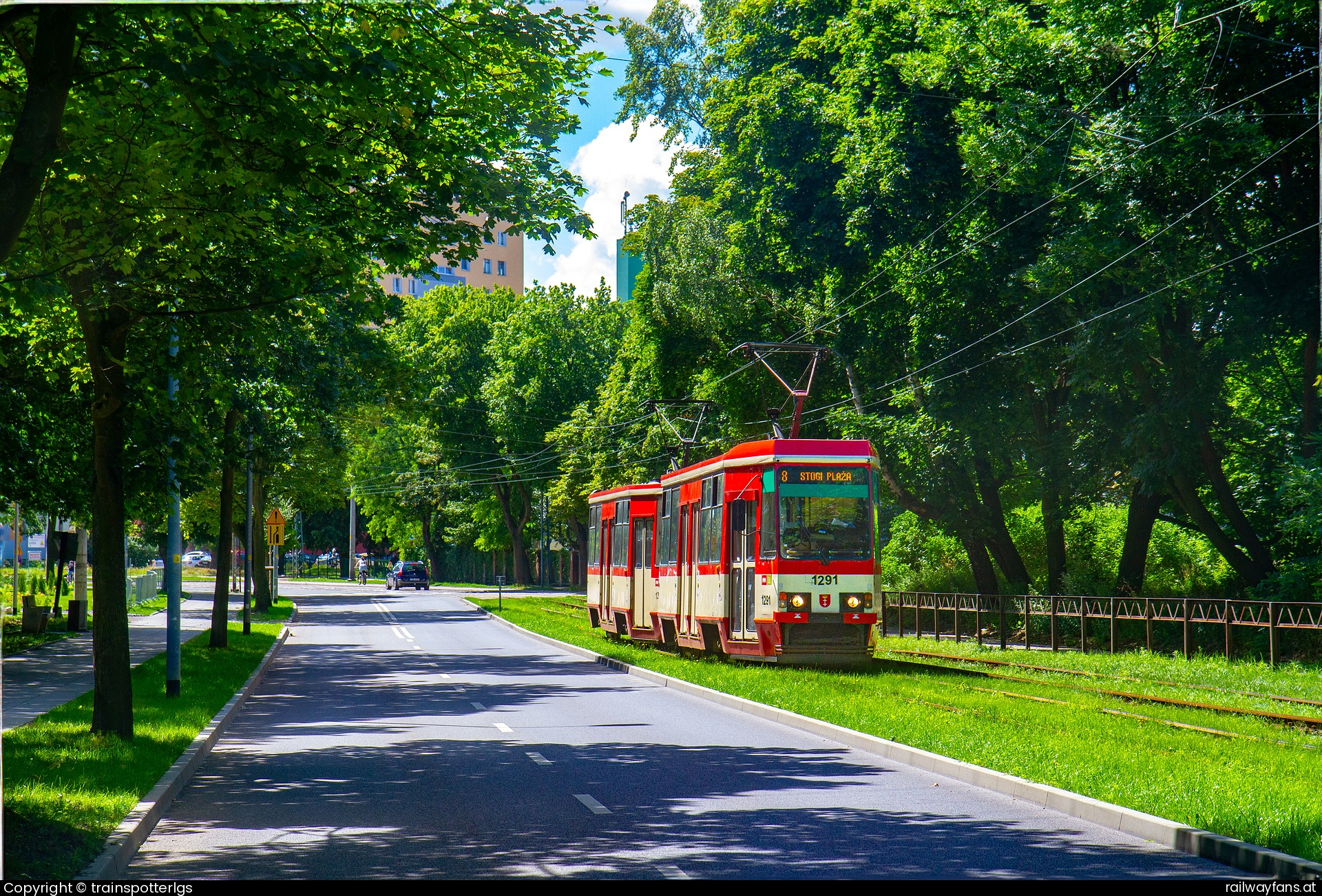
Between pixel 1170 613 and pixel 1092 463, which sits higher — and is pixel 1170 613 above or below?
below

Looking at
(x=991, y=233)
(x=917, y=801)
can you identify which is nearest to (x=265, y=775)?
(x=917, y=801)

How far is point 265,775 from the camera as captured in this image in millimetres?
12320

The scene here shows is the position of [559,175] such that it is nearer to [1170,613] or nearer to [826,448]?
[826,448]

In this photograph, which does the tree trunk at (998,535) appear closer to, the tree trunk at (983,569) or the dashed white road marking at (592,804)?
the tree trunk at (983,569)

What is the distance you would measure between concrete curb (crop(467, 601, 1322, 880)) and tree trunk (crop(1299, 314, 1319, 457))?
45.3 feet

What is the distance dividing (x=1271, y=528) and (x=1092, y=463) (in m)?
4.31

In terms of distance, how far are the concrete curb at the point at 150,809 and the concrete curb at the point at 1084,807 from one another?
21.1 feet

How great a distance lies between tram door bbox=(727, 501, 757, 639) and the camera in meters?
23.1

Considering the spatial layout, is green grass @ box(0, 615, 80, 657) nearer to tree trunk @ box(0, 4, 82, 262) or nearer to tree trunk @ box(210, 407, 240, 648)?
tree trunk @ box(210, 407, 240, 648)

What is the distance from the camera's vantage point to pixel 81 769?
11.4 m

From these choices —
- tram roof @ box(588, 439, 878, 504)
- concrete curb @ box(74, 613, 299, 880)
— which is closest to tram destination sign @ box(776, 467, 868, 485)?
tram roof @ box(588, 439, 878, 504)

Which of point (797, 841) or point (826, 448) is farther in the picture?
point (826, 448)

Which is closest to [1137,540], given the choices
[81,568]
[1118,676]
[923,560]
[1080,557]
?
[1080,557]
